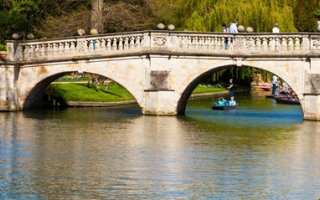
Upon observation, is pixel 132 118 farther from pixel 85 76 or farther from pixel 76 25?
pixel 85 76

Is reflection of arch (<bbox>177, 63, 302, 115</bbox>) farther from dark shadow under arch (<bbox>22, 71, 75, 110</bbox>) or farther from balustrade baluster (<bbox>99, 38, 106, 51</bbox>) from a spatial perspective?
dark shadow under arch (<bbox>22, 71, 75, 110</bbox>)

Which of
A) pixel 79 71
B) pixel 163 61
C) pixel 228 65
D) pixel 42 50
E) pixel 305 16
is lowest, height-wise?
pixel 79 71

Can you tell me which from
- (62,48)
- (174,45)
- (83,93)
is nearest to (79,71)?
(62,48)

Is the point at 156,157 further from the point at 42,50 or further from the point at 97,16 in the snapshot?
the point at 97,16

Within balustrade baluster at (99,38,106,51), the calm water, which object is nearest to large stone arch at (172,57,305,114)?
the calm water

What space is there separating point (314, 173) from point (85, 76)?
104 ft

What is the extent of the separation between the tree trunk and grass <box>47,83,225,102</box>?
2630 mm

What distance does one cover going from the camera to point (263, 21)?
49.1 m

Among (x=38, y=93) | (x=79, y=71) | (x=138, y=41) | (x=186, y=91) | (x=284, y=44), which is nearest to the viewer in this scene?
(x=284, y=44)

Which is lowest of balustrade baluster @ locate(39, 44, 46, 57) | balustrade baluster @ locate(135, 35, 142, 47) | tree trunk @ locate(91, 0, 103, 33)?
balustrade baluster @ locate(39, 44, 46, 57)

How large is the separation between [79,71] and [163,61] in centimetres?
319

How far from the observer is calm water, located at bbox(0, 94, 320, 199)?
20.5 m

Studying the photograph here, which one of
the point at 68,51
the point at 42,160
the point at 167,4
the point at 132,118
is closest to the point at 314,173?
the point at 42,160

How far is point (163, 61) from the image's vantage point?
36.2m
